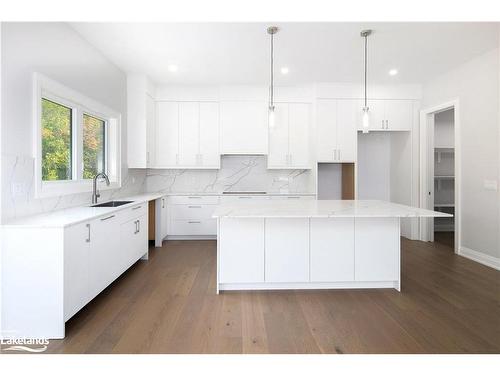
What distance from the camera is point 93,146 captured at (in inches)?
149

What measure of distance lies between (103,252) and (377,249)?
262 centimetres

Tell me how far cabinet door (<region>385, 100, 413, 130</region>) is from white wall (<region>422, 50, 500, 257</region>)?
0.75 metres

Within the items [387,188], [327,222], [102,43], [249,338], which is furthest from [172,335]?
[387,188]

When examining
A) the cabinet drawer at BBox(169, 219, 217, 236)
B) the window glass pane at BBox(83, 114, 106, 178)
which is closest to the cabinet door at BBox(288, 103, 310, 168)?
the cabinet drawer at BBox(169, 219, 217, 236)

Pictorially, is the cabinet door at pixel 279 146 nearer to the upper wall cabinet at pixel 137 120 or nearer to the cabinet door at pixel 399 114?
the cabinet door at pixel 399 114

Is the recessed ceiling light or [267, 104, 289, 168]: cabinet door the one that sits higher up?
the recessed ceiling light

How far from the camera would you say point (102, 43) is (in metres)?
3.45

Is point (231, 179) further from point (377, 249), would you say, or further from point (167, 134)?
point (377, 249)

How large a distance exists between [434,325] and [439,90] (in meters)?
3.83

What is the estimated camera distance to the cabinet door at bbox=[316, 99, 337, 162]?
499 cm

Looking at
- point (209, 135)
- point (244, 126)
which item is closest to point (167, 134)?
point (209, 135)

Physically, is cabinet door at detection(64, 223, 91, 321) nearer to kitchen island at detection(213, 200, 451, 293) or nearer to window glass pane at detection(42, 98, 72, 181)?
window glass pane at detection(42, 98, 72, 181)

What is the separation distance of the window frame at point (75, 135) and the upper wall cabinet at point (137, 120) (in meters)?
0.37

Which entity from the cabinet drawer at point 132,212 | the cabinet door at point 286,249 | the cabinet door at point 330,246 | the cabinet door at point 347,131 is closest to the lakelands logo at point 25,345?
the cabinet drawer at point 132,212
